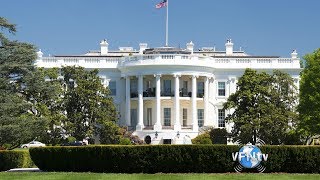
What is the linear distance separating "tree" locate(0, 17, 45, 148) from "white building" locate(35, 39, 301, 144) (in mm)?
32536

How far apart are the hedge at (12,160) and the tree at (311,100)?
93.1 ft

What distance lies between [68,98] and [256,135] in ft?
56.5

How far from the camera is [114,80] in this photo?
274 feet

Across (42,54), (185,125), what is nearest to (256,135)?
(185,125)

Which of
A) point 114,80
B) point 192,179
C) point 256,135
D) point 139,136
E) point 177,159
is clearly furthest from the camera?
point 114,80

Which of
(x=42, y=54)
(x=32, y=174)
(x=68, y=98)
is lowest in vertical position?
(x=32, y=174)

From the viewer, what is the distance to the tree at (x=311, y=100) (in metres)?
59.8

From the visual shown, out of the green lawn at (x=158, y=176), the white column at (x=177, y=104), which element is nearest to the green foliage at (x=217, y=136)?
the white column at (x=177, y=104)

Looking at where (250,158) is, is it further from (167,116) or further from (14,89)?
(167,116)

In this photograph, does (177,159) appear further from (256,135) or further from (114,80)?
(114,80)

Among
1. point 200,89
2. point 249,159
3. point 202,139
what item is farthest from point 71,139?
point 249,159

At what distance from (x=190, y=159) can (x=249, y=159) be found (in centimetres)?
251

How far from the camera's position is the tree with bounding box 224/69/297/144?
6406 centimetres

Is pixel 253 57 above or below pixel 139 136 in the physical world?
above
